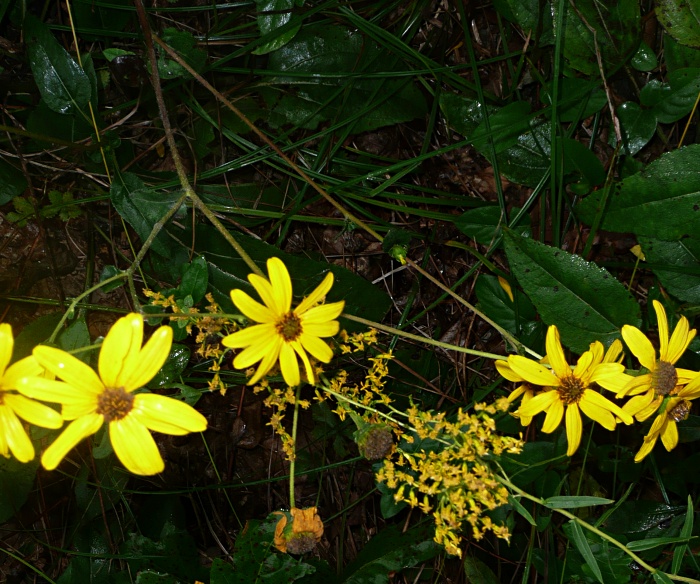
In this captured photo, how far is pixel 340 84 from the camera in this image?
3.04 metres

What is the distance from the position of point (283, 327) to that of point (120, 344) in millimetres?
512

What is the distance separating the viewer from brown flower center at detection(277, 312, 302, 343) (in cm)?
201

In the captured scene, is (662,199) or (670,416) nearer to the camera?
(670,416)

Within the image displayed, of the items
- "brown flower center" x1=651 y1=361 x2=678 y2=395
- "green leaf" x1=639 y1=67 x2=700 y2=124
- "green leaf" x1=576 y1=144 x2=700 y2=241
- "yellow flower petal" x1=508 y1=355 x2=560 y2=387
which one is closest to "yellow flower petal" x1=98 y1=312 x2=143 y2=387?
"yellow flower petal" x1=508 y1=355 x2=560 y2=387

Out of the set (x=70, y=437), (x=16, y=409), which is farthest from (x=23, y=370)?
(x=70, y=437)

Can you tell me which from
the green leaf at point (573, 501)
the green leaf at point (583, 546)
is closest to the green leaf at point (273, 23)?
the green leaf at point (573, 501)

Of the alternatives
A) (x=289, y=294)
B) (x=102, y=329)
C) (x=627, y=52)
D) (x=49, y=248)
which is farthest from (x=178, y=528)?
(x=627, y=52)

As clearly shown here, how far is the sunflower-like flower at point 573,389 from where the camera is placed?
7.02 feet

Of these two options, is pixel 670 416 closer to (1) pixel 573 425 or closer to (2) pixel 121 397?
(1) pixel 573 425

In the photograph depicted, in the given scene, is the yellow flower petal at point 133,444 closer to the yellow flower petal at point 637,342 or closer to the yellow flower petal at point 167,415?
the yellow flower petal at point 167,415

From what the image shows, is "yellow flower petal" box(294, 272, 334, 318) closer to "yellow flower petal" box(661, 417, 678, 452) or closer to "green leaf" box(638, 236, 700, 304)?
"yellow flower petal" box(661, 417, 678, 452)

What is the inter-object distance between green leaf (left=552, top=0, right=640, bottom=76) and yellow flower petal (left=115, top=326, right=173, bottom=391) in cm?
237

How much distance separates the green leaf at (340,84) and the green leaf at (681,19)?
1206mm

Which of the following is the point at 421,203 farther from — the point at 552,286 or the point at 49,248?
the point at 49,248
